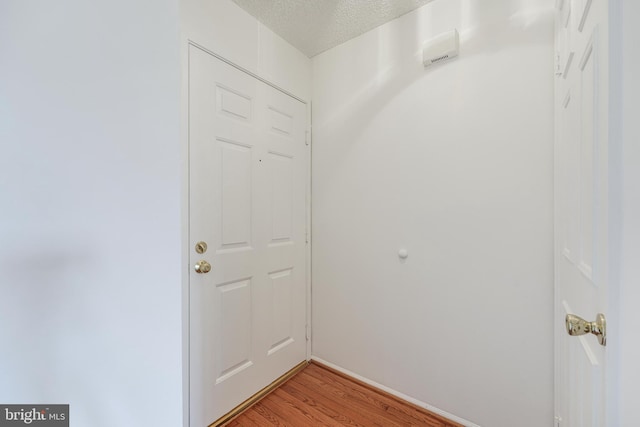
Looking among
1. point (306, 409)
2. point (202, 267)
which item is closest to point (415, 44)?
point (202, 267)

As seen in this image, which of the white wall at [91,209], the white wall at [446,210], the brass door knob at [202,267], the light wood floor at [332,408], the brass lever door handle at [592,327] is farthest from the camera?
the light wood floor at [332,408]

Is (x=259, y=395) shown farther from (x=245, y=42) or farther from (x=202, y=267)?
(x=245, y=42)

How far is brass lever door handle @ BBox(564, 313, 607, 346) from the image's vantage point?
56cm

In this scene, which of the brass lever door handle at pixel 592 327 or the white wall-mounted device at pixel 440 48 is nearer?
the brass lever door handle at pixel 592 327

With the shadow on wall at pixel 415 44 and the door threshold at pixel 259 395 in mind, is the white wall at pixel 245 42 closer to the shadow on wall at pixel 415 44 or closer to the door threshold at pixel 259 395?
the shadow on wall at pixel 415 44

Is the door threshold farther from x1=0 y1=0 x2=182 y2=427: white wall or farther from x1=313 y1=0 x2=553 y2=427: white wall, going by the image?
x1=0 y1=0 x2=182 y2=427: white wall

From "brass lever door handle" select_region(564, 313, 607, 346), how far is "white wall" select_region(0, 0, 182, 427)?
0.90 meters

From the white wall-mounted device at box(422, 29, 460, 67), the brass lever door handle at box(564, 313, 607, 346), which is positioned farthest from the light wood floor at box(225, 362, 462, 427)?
the white wall-mounted device at box(422, 29, 460, 67)

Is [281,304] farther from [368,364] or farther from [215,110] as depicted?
[215,110]

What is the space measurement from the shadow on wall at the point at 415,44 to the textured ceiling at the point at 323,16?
2.7 inches

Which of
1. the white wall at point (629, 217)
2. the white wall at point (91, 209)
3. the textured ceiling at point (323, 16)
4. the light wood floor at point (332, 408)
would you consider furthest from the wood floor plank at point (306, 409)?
the textured ceiling at point (323, 16)

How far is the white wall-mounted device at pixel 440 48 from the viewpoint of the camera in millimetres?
1436

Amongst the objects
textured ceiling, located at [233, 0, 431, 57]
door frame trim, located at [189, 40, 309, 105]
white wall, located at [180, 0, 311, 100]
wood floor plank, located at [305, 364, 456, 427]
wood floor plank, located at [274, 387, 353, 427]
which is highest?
textured ceiling, located at [233, 0, 431, 57]

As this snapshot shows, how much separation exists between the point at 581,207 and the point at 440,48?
114 centimetres
